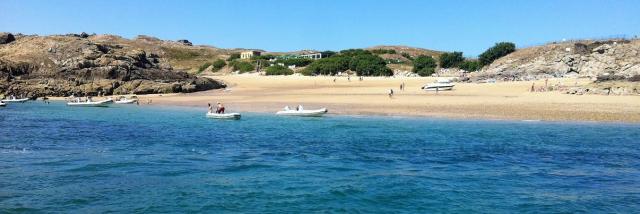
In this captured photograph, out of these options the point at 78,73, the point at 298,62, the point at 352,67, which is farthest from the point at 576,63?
the point at 78,73

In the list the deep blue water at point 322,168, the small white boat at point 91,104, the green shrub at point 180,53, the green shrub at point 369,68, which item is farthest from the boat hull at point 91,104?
the green shrub at point 180,53

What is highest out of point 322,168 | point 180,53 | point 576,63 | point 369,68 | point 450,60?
point 180,53

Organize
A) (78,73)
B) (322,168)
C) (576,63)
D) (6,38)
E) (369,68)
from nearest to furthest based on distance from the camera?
(322,168) → (78,73) → (576,63) → (6,38) → (369,68)

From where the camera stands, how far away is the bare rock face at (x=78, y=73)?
194 feet

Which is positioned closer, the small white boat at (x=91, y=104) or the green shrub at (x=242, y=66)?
the small white boat at (x=91, y=104)

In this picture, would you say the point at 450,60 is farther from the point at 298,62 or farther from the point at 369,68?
the point at 298,62

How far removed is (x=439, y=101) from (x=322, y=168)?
28845 millimetres

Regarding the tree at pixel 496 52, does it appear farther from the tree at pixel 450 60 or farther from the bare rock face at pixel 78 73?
the bare rock face at pixel 78 73

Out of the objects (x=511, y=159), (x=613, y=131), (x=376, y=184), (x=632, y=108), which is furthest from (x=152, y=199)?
(x=632, y=108)

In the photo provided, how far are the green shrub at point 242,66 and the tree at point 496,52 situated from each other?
42.7 metres

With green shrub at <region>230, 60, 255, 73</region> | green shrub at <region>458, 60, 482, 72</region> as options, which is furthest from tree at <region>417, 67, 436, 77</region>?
green shrub at <region>230, 60, 255, 73</region>

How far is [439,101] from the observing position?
4450cm

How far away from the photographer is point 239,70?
367ft

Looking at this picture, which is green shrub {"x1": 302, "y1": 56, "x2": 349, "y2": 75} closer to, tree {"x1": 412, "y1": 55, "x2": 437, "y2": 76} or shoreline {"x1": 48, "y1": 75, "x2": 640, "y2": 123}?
tree {"x1": 412, "y1": 55, "x2": 437, "y2": 76}
